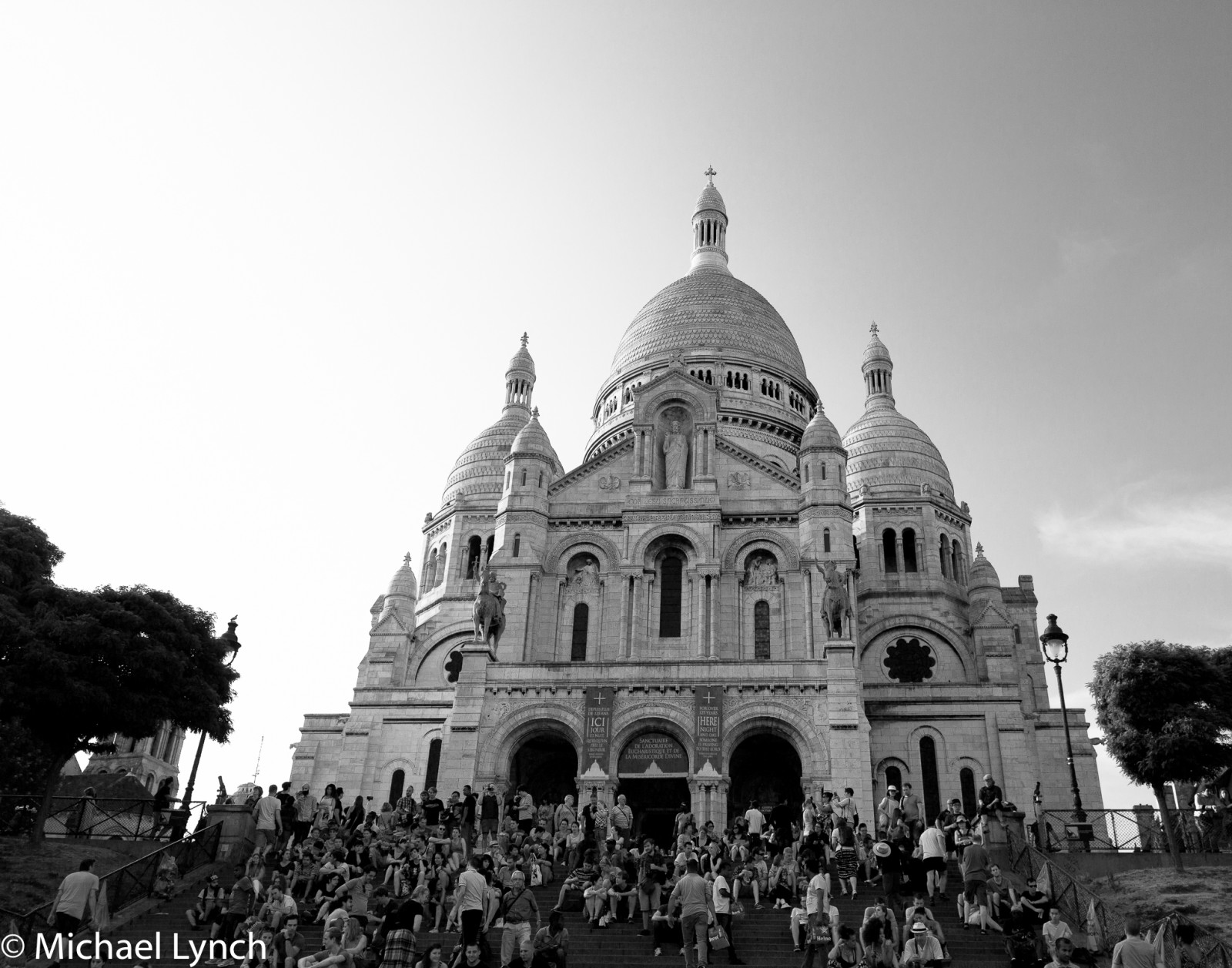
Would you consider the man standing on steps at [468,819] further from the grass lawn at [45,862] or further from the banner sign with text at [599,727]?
the grass lawn at [45,862]

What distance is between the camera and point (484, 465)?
59.2 m

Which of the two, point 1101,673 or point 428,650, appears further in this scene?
point 428,650

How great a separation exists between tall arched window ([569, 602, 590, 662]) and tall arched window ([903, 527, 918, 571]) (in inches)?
714

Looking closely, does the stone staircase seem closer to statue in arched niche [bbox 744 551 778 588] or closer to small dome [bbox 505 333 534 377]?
statue in arched niche [bbox 744 551 778 588]

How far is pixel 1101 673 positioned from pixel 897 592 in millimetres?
17821

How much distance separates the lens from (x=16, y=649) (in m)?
28.8

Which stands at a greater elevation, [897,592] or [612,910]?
[897,592]

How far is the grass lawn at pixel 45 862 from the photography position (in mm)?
23609

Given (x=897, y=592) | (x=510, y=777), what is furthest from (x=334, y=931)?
(x=897, y=592)

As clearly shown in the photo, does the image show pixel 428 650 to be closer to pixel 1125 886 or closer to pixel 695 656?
pixel 695 656

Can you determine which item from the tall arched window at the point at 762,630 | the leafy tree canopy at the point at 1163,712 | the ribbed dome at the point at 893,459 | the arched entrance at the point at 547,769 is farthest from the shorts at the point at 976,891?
the ribbed dome at the point at 893,459

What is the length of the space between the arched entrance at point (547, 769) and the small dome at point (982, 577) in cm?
2202

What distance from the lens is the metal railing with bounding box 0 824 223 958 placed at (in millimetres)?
19516

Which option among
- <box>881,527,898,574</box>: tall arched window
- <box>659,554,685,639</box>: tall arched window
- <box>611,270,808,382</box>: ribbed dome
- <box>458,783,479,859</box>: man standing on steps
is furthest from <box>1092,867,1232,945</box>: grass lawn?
<box>611,270,808,382</box>: ribbed dome
